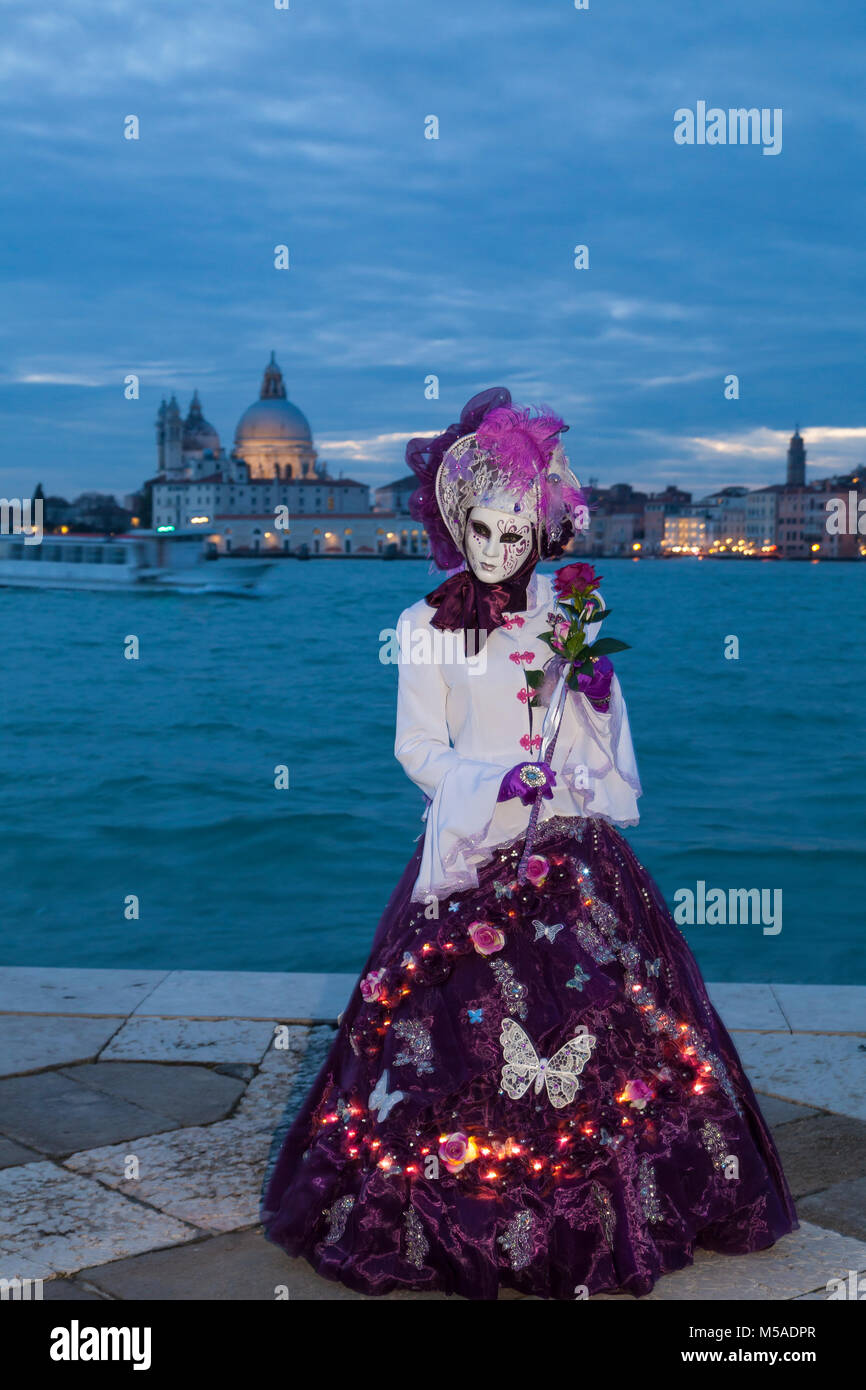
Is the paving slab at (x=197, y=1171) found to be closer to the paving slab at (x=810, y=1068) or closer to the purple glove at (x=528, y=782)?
the purple glove at (x=528, y=782)

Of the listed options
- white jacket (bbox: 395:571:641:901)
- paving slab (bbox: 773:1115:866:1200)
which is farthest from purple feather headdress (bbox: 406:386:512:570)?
paving slab (bbox: 773:1115:866:1200)

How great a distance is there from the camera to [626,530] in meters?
99.0

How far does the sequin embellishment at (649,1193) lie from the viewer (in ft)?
7.46

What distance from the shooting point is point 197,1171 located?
8.87 ft

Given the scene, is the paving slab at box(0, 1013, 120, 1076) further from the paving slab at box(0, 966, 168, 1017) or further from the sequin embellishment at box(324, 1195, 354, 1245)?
the sequin embellishment at box(324, 1195, 354, 1245)

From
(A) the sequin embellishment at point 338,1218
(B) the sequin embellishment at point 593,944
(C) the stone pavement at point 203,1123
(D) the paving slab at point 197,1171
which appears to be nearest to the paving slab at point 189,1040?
(C) the stone pavement at point 203,1123

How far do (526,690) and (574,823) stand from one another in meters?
0.24

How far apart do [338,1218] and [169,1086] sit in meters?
0.93

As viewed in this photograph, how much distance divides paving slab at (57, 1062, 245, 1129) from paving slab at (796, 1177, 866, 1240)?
1174mm

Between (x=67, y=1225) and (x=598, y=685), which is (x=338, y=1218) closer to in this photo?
(x=67, y=1225)

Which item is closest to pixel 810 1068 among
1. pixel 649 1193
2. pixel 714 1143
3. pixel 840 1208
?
pixel 840 1208

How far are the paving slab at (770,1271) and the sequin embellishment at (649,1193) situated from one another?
0.11m
